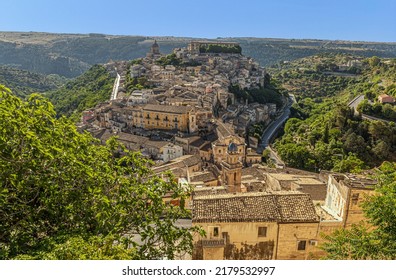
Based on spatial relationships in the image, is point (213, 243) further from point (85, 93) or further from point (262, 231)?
point (85, 93)

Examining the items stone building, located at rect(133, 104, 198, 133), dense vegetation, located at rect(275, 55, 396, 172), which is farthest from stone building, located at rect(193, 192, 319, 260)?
stone building, located at rect(133, 104, 198, 133)

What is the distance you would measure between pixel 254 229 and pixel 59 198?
7.97 metres

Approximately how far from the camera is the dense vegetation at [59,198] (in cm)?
899

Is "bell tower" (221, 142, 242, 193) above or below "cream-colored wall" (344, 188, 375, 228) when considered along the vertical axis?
below

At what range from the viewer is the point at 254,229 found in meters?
14.5

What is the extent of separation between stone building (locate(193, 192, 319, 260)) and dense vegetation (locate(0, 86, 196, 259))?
3022 mm

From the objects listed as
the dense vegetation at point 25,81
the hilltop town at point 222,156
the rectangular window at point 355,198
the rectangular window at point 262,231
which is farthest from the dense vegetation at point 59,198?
the dense vegetation at point 25,81

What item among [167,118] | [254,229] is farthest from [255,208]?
[167,118]

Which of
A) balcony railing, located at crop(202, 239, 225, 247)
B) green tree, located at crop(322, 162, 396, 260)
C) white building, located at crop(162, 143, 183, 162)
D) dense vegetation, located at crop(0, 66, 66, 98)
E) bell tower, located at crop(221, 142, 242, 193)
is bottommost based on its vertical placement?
dense vegetation, located at crop(0, 66, 66, 98)

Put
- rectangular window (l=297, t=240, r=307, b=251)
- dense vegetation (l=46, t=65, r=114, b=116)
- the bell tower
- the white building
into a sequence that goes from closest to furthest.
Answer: rectangular window (l=297, t=240, r=307, b=251) → the bell tower → the white building → dense vegetation (l=46, t=65, r=114, b=116)

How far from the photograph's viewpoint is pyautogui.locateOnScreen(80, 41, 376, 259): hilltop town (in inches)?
574

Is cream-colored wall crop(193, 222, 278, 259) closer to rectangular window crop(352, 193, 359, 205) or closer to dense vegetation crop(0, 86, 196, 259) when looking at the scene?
dense vegetation crop(0, 86, 196, 259)

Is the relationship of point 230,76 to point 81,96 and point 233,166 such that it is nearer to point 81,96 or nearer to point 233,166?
point 81,96

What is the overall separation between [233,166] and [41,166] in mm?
20473
